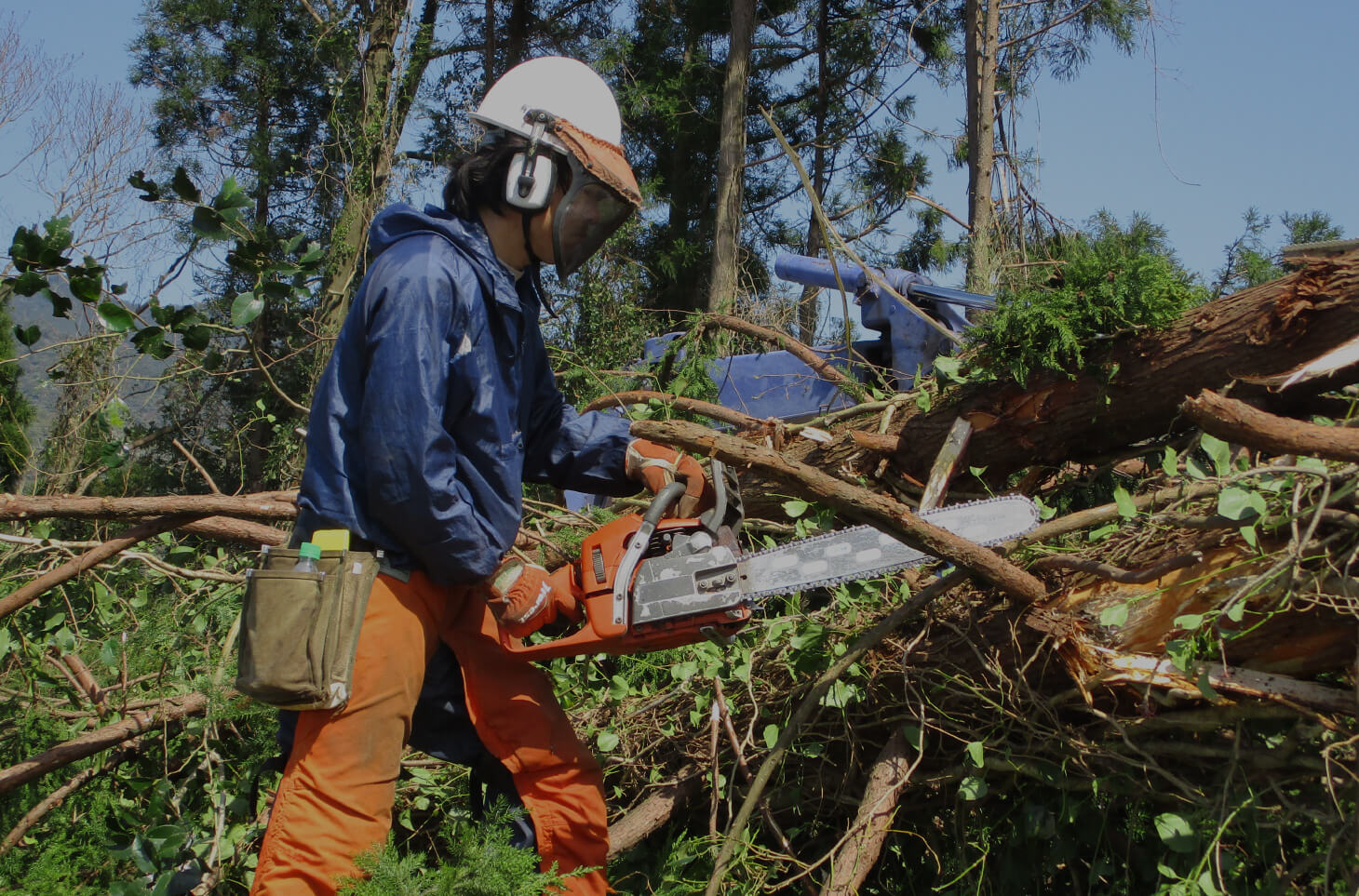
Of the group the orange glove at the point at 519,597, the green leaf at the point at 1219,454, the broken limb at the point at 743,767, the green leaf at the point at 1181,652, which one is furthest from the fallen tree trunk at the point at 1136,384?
the orange glove at the point at 519,597

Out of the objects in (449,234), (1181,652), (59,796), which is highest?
(449,234)

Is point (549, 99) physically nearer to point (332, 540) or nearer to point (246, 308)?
point (332, 540)

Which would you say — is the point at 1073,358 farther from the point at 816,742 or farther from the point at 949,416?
the point at 816,742

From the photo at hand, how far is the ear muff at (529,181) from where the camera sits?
2.45 meters

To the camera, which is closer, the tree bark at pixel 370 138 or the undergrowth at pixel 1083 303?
the undergrowth at pixel 1083 303

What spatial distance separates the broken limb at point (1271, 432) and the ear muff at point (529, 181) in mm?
1454

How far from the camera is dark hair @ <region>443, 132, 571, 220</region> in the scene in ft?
8.28

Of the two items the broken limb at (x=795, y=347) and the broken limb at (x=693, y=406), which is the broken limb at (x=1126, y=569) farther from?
the broken limb at (x=795, y=347)

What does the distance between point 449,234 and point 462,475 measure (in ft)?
1.81

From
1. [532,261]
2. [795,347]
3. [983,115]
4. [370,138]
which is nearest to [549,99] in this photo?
[532,261]

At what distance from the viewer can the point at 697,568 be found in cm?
240

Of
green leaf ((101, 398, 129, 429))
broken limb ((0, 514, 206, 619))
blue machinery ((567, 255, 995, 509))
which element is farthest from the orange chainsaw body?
green leaf ((101, 398, 129, 429))

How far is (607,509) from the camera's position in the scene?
4.13 metres

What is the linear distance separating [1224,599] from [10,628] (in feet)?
12.6
